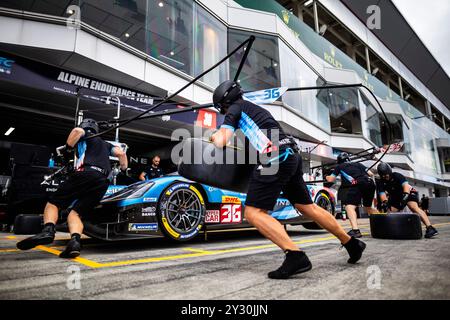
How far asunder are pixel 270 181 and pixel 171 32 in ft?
29.6

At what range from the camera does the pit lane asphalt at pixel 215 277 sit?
1.54 meters

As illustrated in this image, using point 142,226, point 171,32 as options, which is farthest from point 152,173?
point 171,32

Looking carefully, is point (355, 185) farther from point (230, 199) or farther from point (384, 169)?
point (230, 199)

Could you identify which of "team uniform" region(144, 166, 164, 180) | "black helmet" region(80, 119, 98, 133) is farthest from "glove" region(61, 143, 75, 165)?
"team uniform" region(144, 166, 164, 180)

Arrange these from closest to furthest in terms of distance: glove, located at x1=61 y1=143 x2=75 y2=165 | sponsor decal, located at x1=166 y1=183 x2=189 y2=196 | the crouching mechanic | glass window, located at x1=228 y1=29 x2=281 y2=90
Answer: the crouching mechanic → glove, located at x1=61 y1=143 x2=75 y2=165 → sponsor decal, located at x1=166 y1=183 x2=189 y2=196 → glass window, located at x1=228 y1=29 x2=281 y2=90

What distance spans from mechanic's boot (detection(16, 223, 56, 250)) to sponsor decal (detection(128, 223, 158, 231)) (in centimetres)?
79

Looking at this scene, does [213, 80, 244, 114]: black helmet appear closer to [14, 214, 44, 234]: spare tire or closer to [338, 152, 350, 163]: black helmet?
[338, 152, 350, 163]: black helmet

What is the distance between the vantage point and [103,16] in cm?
838

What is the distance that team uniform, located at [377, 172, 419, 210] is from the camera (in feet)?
17.7

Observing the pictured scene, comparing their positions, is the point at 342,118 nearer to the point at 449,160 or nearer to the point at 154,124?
the point at 154,124

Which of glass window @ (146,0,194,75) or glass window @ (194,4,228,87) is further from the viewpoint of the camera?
glass window @ (194,4,228,87)

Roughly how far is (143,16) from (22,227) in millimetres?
7171

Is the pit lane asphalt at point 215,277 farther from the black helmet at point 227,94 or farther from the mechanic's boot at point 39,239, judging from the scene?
the black helmet at point 227,94
